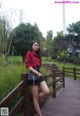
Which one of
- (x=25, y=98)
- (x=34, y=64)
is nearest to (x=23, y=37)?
(x=25, y=98)

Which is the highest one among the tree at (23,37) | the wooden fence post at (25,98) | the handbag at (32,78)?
the tree at (23,37)

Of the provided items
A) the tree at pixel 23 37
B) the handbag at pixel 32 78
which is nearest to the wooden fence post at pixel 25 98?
the handbag at pixel 32 78

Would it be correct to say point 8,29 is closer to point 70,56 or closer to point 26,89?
point 70,56

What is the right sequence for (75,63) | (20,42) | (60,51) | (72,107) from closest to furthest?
(72,107) < (20,42) < (75,63) < (60,51)

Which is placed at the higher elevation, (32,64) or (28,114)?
(32,64)

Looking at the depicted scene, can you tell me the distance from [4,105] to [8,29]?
27.1 meters

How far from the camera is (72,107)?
8469 millimetres

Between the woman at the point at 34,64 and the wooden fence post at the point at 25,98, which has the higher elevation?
the woman at the point at 34,64

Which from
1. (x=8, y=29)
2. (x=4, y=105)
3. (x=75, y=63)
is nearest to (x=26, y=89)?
(x=4, y=105)

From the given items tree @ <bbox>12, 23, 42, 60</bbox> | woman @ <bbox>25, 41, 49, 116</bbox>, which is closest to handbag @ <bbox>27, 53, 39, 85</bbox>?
woman @ <bbox>25, 41, 49, 116</bbox>

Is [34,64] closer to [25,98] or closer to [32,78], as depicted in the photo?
[32,78]

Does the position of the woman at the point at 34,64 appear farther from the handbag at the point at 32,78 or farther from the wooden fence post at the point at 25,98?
the wooden fence post at the point at 25,98

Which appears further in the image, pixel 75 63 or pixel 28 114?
pixel 75 63

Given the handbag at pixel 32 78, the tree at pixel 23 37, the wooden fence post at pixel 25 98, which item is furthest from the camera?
the tree at pixel 23 37
